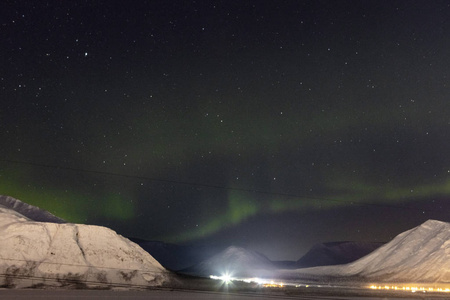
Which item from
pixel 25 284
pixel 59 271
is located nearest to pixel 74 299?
pixel 25 284

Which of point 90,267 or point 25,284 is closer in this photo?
point 25,284

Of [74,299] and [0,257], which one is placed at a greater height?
[0,257]

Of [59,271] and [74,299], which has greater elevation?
[59,271]

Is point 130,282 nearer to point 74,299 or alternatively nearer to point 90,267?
point 90,267

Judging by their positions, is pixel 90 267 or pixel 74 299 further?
pixel 90 267

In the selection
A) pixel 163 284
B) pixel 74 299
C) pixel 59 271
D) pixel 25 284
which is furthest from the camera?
pixel 163 284

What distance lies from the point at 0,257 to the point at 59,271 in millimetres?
20547

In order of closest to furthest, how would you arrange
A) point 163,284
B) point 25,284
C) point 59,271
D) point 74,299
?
point 74,299
point 25,284
point 59,271
point 163,284

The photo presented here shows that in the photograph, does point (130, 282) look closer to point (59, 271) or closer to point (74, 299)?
point (59, 271)

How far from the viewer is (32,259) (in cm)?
18925

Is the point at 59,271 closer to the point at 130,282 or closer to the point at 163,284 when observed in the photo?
the point at 130,282

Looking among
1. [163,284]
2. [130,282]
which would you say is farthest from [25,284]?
[163,284]

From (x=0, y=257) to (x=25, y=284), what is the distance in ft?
98.7

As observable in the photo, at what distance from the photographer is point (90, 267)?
195000 millimetres
